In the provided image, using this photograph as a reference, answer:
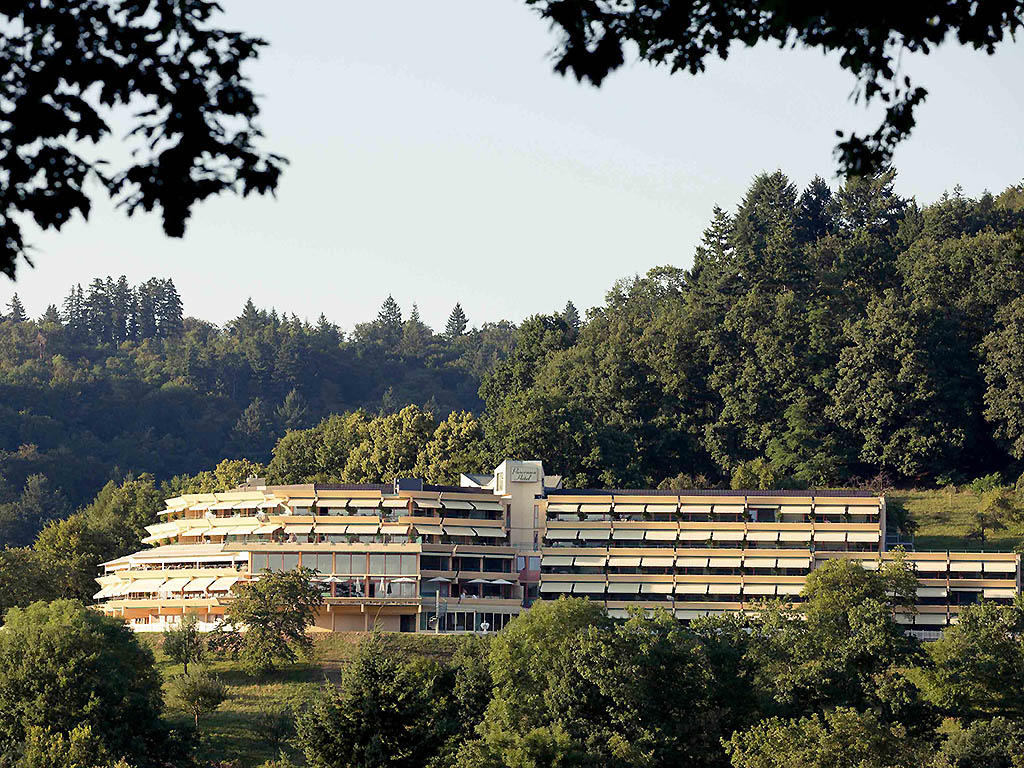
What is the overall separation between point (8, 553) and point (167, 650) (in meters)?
24.8

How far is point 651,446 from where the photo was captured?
6181 inches

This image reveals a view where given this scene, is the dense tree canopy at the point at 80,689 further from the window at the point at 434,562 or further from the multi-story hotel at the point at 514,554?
the window at the point at 434,562

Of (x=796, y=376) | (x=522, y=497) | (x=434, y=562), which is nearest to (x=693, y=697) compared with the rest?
(x=434, y=562)

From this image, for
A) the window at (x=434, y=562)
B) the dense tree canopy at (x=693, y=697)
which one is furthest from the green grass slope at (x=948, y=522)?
the window at (x=434, y=562)

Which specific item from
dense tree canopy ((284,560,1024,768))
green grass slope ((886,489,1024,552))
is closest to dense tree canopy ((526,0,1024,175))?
dense tree canopy ((284,560,1024,768))

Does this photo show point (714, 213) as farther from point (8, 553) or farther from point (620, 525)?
point (8, 553)

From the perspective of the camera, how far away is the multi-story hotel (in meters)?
124

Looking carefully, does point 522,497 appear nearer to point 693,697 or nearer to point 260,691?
point 260,691

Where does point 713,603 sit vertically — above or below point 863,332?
below

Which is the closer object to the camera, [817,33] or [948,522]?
[817,33]

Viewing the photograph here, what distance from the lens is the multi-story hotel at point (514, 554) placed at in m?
124

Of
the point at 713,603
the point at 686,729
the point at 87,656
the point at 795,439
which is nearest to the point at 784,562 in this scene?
the point at 713,603

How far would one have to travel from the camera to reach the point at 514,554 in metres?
131

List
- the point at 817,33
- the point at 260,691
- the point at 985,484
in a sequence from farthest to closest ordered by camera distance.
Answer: the point at 985,484 < the point at 260,691 < the point at 817,33
